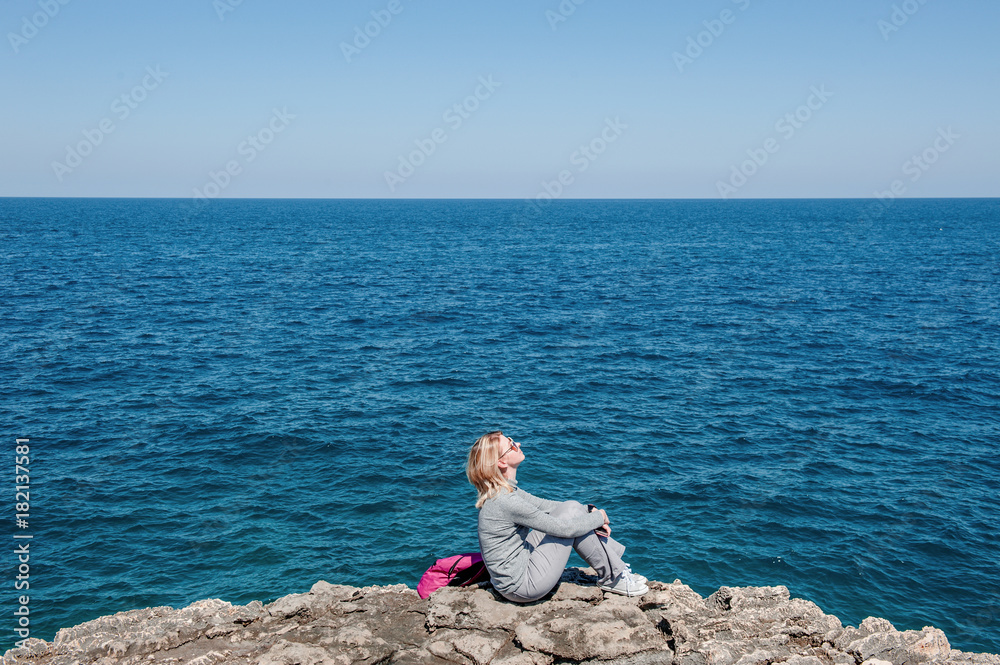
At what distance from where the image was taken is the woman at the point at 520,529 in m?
9.26

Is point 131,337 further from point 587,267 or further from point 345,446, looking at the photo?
point 587,267

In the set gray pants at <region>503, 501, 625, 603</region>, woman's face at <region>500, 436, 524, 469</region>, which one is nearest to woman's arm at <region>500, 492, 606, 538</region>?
gray pants at <region>503, 501, 625, 603</region>

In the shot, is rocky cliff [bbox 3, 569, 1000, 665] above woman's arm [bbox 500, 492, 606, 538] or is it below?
below

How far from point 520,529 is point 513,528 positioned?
29 cm

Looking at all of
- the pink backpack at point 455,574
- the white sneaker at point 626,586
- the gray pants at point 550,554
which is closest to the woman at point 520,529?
the gray pants at point 550,554

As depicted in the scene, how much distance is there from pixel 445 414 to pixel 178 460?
11324 millimetres

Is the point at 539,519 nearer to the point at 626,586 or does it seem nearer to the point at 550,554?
the point at 550,554

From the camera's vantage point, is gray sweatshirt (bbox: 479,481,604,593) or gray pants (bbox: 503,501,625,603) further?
gray pants (bbox: 503,501,625,603)

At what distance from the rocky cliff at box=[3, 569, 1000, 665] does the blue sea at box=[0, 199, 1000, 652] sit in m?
8.80

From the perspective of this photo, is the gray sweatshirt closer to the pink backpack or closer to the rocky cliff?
the rocky cliff

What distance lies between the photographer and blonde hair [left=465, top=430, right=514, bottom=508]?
363 inches

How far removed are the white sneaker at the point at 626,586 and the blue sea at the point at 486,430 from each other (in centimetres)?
1052

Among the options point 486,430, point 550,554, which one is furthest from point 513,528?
point 486,430

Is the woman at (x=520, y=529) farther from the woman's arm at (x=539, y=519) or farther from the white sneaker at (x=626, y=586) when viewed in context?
the white sneaker at (x=626, y=586)
